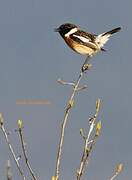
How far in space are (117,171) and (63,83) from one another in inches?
62.9

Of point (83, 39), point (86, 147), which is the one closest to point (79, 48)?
point (83, 39)

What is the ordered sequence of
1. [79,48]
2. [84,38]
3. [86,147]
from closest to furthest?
1. [86,147]
2. [84,38]
3. [79,48]

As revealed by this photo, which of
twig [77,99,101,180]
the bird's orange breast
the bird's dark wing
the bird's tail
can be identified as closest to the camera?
twig [77,99,101,180]

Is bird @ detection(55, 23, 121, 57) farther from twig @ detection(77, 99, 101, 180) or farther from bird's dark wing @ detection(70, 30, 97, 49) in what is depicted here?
twig @ detection(77, 99, 101, 180)

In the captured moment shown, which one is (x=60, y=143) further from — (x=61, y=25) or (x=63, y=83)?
(x=61, y=25)

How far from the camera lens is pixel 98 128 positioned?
6199 mm

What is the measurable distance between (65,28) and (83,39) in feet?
2.54

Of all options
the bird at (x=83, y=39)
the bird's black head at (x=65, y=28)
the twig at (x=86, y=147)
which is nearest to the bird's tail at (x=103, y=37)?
the bird at (x=83, y=39)

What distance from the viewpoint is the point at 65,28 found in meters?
13.5

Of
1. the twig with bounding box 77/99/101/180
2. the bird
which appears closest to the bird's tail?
the bird

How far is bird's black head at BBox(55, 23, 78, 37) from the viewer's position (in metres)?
13.3

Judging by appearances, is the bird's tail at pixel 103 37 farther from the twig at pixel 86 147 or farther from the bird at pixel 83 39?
the twig at pixel 86 147

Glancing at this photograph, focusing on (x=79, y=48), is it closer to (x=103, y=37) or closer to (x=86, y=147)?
(x=103, y=37)

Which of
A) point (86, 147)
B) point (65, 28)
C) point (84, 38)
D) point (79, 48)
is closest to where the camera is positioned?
point (86, 147)
